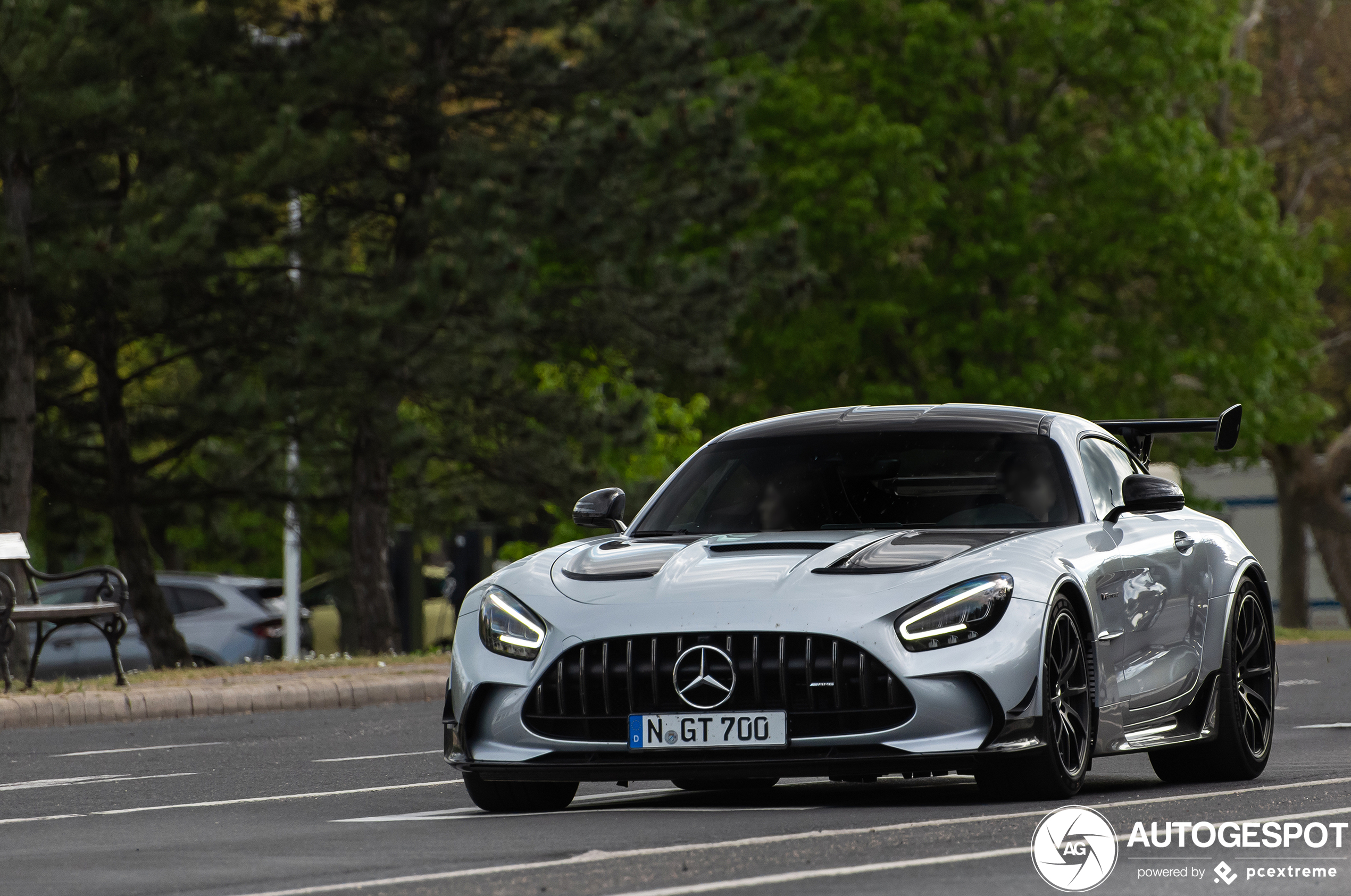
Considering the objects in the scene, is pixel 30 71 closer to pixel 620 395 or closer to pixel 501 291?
pixel 501 291

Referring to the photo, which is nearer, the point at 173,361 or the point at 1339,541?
the point at 173,361

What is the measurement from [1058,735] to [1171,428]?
3.23 meters

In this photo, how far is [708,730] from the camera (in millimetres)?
7543

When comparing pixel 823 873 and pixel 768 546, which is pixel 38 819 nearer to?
pixel 768 546

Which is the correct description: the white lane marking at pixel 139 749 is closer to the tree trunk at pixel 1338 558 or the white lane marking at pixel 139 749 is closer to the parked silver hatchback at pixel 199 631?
the parked silver hatchback at pixel 199 631

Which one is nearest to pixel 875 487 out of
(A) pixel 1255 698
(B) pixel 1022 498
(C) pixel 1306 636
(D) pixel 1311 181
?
(B) pixel 1022 498

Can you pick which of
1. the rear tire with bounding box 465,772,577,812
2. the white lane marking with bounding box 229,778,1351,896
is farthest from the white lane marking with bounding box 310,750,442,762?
the white lane marking with bounding box 229,778,1351,896

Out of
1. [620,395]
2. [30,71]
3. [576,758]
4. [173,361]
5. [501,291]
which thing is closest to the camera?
[576,758]

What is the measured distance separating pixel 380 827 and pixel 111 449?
70.0 feet

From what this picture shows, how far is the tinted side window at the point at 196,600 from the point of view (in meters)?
30.0

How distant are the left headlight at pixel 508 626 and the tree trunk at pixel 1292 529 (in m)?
34.7

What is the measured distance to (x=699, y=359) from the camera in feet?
96.6

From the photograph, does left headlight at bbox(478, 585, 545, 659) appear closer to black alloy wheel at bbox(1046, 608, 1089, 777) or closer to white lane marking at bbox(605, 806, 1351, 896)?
black alloy wheel at bbox(1046, 608, 1089, 777)

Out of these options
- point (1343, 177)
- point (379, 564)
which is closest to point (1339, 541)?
point (1343, 177)
